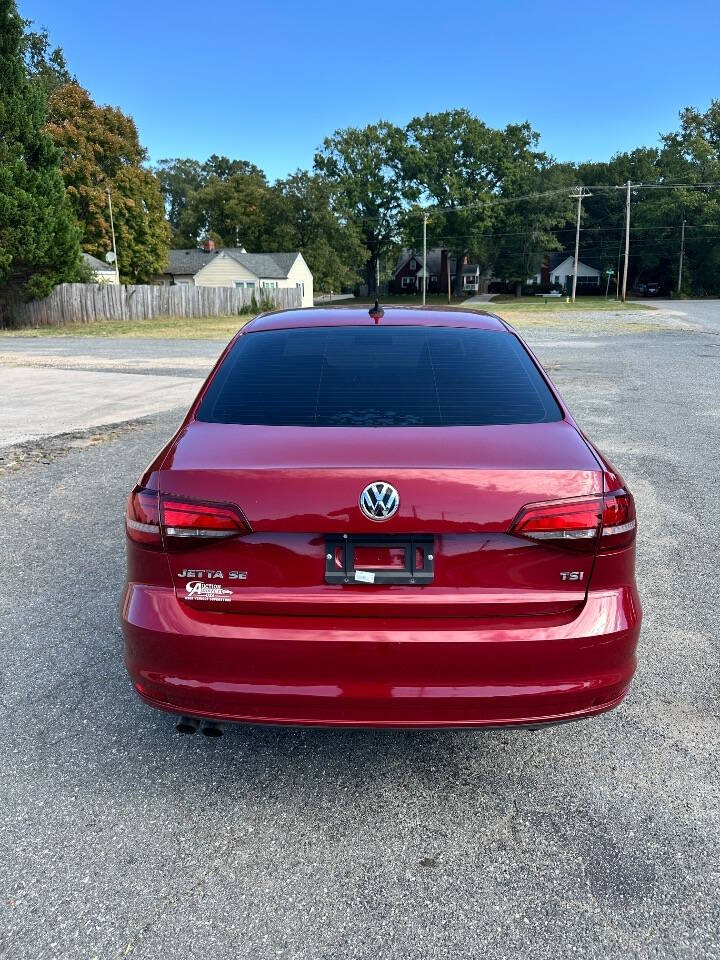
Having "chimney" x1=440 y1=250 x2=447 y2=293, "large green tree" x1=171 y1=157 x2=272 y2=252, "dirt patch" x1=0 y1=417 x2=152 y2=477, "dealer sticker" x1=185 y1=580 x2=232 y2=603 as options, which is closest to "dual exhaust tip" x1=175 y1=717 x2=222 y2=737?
"dealer sticker" x1=185 y1=580 x2=232 y2=603

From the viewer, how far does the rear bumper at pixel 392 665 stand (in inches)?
96.3

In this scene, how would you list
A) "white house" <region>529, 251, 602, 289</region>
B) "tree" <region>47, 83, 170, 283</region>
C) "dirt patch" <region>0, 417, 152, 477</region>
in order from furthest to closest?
"white house" <region>529, 251, 602, 289</region> → "tree" <region>47, 83, 170, 283</region> → "dirt patch" <region>0, 417, 152, 477</region>

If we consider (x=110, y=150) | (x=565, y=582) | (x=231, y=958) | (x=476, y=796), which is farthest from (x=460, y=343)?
(x=110, y=150)

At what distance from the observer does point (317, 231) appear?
8175 centimetres

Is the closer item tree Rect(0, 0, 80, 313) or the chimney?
tree Rect(0, 0, 80, 313)

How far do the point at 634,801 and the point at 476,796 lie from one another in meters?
0.56

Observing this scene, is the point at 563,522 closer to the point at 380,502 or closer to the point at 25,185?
the point at 380,502

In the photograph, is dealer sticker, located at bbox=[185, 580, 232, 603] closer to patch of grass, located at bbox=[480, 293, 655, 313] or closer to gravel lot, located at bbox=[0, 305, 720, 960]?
gravel lot, located at bbox=[0, 305, 720, 960]

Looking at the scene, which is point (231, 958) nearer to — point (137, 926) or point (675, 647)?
point (137, 926)

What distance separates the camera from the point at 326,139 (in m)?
89.1

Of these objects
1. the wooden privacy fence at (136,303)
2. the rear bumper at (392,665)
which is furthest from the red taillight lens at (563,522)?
the wooden privacy fence at (136,303)

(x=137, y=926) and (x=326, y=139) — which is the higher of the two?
(x=326, y=139)

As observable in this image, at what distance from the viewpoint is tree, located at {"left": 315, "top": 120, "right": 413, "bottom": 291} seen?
287 ft

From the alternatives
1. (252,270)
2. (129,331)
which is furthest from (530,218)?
(129,331)
